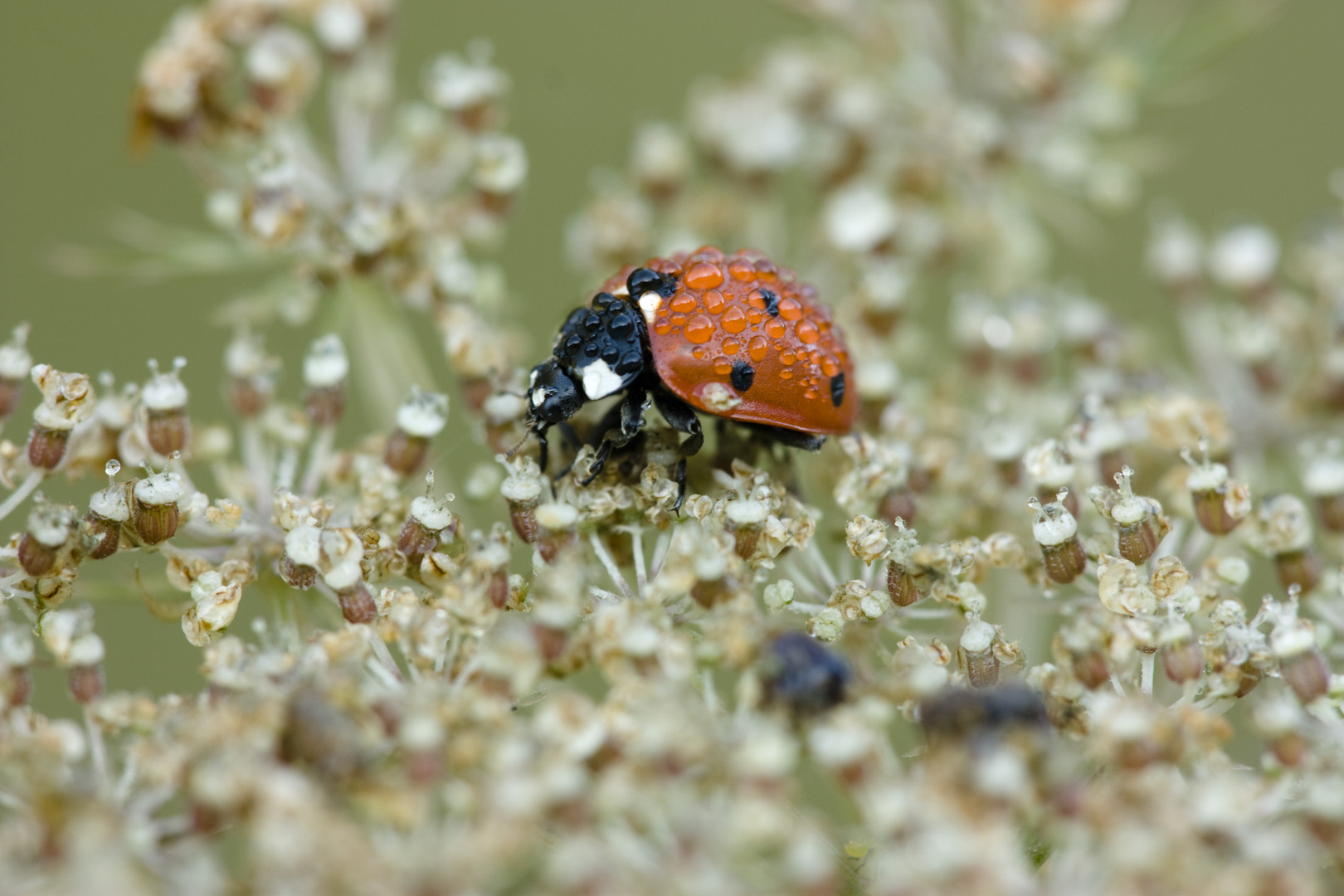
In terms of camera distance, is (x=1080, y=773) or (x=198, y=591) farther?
(x=198, y=591)

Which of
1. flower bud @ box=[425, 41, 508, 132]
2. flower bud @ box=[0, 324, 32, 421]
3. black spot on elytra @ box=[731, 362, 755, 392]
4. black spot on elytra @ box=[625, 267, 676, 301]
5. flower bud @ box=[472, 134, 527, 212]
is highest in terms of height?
flower bud @ box=[425, 41, 508, 132]

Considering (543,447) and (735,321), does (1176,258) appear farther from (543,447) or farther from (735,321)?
(543,447)

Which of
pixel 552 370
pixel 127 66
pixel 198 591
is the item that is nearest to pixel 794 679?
pixel 552 370

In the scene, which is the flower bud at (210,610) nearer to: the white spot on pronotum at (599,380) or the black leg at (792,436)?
the white spot on pronotum at (599,380)

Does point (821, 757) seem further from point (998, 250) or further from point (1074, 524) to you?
point (998, 250)

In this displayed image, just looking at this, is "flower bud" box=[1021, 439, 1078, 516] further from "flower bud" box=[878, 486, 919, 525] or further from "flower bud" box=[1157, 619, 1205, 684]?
"flower bud" box=[1157, 619, 1205, 684]

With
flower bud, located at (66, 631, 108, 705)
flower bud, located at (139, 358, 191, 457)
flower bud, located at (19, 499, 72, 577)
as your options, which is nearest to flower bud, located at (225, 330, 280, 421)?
Result: flower bud, located at (139, 358, 191, 457)

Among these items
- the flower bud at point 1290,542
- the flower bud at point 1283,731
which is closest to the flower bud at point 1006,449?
the flower bud at point 1290,542
